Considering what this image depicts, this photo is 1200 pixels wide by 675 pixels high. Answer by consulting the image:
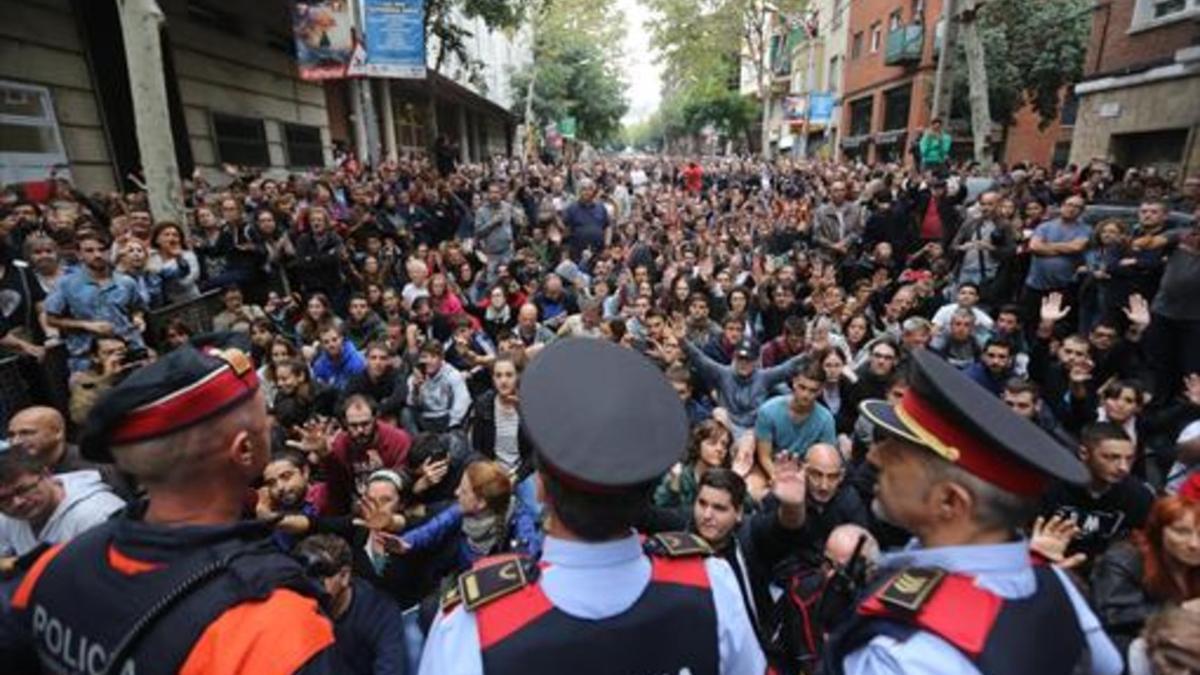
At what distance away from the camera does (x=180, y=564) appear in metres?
1.26

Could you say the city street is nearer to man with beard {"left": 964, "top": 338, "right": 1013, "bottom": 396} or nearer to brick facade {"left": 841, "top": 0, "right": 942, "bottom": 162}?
man with beard {"left": 964, "top": 338, "right": 1013, "bottom": 396}

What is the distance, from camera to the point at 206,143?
10875mm

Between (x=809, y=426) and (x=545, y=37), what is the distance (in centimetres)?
3410

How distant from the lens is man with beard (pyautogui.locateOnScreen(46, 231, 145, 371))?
486 cm

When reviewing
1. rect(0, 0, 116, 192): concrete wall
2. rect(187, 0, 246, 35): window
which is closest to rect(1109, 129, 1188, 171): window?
rect(187, 0, 246, 35): window

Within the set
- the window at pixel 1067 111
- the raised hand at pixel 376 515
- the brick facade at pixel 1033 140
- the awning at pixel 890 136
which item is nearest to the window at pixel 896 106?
the awning at pixel 890 136

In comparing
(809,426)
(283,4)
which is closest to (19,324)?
(809,426)

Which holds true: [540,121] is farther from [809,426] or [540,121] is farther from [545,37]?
[809,426]

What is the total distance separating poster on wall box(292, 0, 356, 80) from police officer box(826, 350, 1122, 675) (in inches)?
441

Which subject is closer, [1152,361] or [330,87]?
[1152,361]

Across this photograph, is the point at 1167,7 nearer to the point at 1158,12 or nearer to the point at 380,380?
the point at 1158,12

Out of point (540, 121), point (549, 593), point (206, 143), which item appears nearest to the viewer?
point (549, 593)

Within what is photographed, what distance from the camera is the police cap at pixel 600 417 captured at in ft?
3.97

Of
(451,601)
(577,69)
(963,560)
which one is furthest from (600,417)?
(577,69)
